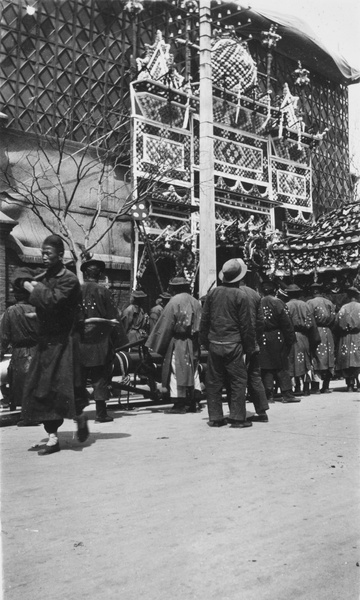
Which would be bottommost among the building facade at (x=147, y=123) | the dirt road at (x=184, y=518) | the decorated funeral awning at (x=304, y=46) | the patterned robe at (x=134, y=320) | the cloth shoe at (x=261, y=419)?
the dirt road at (x=184, y=518)

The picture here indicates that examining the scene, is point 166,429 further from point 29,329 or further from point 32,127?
point 32,127

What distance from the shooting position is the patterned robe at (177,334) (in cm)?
940

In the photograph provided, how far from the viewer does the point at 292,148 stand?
23.8 meters

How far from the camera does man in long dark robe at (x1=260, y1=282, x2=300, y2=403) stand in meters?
10.2

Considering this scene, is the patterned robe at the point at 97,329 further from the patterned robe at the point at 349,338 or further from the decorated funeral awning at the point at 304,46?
the decorated funeral awning at the point at 304,46

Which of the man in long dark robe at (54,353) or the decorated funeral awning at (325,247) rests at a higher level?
the decorated funeral awning at (325,247)

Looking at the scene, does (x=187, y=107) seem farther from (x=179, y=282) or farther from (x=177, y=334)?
(x=177, y=334)

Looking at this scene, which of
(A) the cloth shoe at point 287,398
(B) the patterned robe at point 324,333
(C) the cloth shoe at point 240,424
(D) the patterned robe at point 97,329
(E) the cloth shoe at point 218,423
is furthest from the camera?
(B) the patterned robe at point 324,333

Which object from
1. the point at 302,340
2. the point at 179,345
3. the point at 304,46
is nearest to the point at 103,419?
the point at 179,345

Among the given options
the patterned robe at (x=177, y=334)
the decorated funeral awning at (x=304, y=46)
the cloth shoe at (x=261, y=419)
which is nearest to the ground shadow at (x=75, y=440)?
the cloth shoe at (x=261, y=419)

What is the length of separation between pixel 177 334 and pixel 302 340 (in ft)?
10.9

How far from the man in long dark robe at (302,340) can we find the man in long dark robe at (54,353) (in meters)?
6.31

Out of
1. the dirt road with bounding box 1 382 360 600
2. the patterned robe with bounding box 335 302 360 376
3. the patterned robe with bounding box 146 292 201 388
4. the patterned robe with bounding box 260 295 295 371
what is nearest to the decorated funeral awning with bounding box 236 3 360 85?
the patterned robe with bounding box 335 302 360 376

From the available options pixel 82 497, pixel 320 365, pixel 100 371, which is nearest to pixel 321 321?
pixel 320 365
